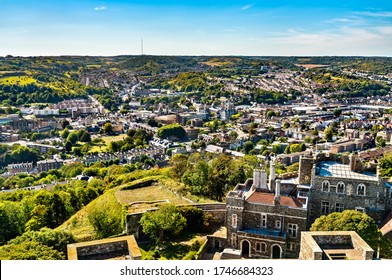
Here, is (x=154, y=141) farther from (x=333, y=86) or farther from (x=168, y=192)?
(x=333, y=86)

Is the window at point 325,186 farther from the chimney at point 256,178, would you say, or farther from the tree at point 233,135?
the tree at point 233,135

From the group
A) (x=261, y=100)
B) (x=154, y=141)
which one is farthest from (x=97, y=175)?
(x=261, y=100)

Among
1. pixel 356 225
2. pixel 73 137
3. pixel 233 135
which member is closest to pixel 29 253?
pixel 356 225

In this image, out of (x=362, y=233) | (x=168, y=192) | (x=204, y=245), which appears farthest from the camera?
(x=168, y=192)

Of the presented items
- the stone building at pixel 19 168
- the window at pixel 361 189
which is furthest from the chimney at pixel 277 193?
the stone building at pixel 19 168

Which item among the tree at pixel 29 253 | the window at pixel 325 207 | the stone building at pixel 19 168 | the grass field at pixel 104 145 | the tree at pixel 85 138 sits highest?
the tree at pixel 29 253
